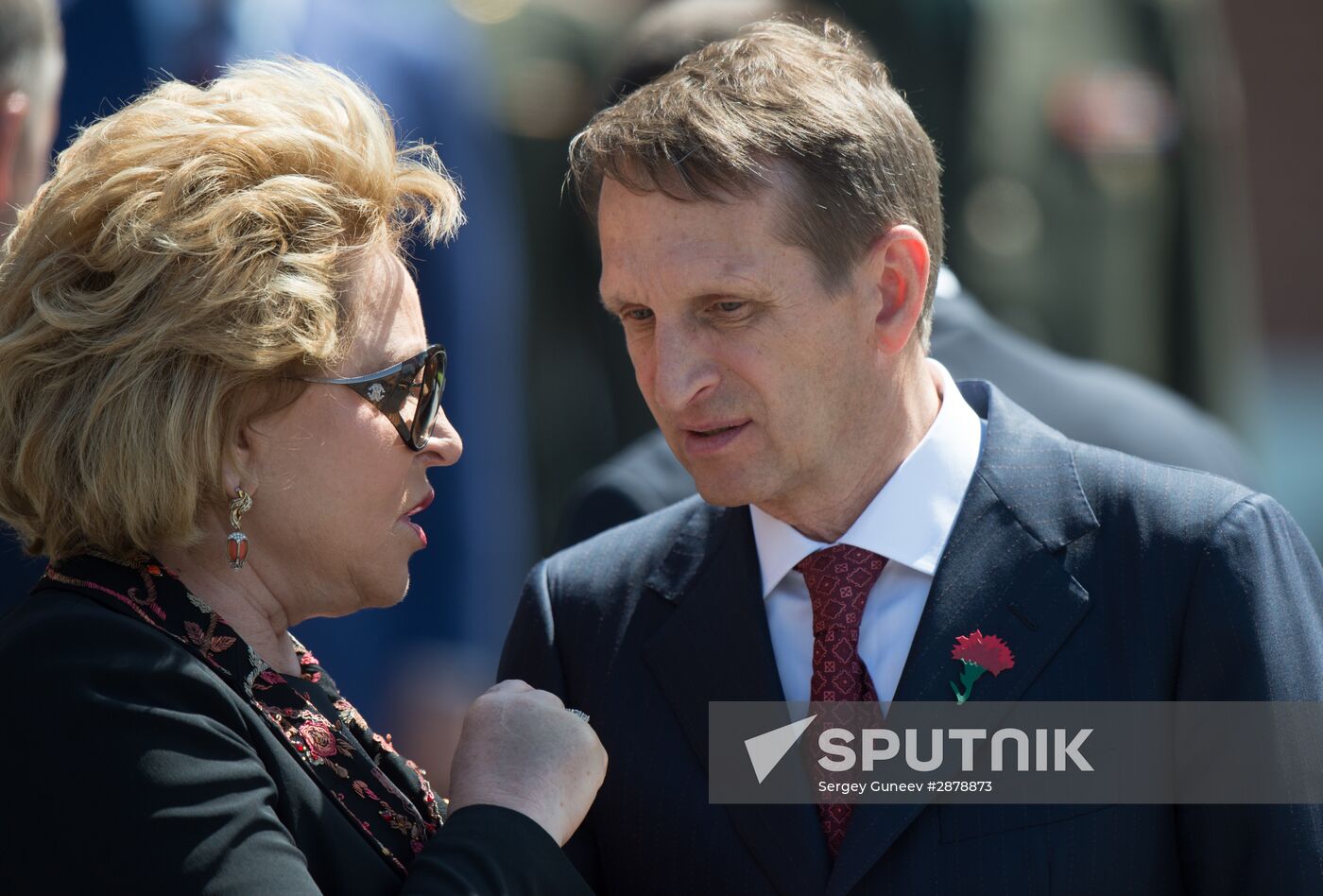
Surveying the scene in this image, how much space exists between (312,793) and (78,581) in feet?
1.34

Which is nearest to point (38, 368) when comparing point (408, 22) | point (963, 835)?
point (963, 835)

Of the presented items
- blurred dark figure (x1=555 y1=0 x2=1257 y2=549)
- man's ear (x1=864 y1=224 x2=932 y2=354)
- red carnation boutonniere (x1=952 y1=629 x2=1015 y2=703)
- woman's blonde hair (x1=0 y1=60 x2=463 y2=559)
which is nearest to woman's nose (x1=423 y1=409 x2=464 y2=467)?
woman's blonde hair (x1=0 y1=60 x2=463 y2=559)

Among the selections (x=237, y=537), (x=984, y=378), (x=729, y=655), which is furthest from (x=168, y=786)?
(x=984, y=378)

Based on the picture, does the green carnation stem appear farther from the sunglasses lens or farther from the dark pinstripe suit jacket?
the sunglasses lens

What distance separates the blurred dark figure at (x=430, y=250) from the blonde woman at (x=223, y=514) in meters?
1.30

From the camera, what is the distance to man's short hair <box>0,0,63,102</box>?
2771mm

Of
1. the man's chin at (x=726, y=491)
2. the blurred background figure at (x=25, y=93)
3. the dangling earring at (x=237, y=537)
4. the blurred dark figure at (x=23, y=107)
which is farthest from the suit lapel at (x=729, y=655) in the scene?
the blurred background figure at (x=25, y=93)

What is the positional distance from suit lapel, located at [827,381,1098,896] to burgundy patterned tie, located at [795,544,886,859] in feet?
0.18

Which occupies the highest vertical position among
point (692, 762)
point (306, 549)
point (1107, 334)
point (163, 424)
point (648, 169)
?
point (648, 169)

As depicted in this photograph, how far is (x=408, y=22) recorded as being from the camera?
13.3ft

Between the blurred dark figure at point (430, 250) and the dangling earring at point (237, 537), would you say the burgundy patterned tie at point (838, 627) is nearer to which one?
the dangling earring at point (237, 537)

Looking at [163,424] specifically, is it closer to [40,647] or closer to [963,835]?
[40,647]

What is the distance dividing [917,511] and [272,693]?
3.19ft

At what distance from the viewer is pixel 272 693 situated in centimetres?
211
